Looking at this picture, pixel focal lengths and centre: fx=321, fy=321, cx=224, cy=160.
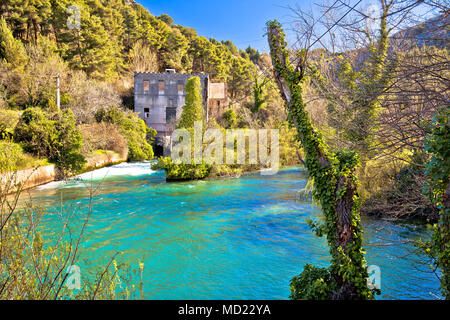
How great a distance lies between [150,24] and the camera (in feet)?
162

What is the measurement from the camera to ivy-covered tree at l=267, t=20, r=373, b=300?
4777mm

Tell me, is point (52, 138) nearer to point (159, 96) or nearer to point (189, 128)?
point (189, 128)

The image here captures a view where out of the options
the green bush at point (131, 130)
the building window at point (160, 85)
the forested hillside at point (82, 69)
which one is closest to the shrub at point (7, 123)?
the forested hillside at point (82, 69)

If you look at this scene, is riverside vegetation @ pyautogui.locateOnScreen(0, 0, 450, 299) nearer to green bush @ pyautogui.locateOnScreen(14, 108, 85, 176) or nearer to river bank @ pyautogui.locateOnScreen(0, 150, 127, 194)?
green bush @ pyautogui.locateOnScreen(14, 108, 85, 176)

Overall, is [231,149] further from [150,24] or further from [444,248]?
[150,24]

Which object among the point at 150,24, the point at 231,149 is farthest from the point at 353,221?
the point at 150,24

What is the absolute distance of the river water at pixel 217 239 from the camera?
257 inches

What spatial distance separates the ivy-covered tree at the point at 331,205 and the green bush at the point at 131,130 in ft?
75.8

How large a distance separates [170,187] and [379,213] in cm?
1003

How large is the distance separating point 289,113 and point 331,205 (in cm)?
177

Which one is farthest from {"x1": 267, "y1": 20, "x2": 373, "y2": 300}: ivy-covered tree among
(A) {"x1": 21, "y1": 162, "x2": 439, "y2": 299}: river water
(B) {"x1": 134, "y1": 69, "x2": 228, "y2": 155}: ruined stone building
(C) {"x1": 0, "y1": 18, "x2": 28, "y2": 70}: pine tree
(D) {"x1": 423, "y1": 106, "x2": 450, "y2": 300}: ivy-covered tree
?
(B) {"x1": 134, "y1": 69, "x2": 228, "y2": 155}: ruined stone building
